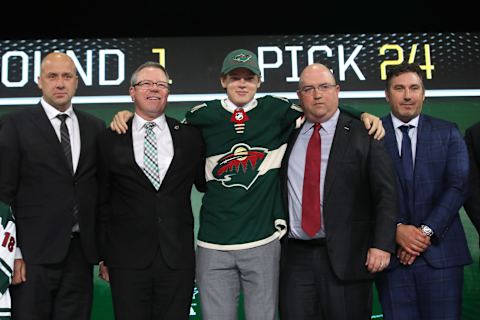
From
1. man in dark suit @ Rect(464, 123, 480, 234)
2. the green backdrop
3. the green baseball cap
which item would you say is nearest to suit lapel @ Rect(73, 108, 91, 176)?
the green baseball cap

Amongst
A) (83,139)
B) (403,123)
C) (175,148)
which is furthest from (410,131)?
(83,139)

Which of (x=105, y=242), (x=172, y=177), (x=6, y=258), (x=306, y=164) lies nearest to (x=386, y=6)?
(x=306, y=164)

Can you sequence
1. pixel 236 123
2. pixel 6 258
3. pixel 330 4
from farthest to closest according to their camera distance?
pixel 330 4
pixel 236 123
pixel 6 258

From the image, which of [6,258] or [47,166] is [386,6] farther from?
[6,258]

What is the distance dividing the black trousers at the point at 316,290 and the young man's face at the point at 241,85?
702mm

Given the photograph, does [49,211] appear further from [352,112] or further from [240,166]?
[352,112]

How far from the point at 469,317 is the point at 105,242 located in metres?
3.00

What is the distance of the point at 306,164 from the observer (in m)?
2.57

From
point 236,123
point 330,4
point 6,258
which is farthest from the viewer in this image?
point 330,4

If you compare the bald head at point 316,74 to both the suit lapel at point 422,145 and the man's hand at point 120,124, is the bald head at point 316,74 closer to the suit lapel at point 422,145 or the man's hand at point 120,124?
the suit lapel at point 422,145

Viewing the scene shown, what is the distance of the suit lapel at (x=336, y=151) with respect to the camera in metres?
2.50

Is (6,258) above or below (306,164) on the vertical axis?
below

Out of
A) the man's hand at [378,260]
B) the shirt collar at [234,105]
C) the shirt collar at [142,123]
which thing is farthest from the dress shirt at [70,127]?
the man's hand at [378,260]

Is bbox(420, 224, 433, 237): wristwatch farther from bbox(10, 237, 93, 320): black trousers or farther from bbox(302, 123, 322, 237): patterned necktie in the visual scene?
bbox(10, 237, 93, 320): black trousers
